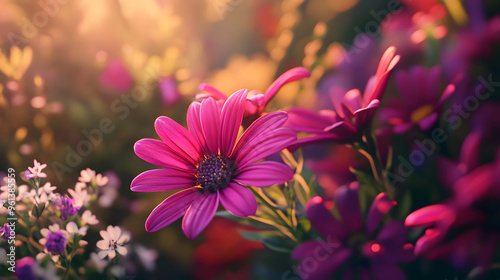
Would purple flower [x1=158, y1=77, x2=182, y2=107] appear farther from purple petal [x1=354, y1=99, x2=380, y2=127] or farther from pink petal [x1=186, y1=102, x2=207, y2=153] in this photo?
purple petal [x1=354, y1=99, x2=380, y2=127]

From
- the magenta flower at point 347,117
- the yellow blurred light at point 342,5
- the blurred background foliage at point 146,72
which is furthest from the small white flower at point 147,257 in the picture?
the yellow blurred light at point 342,5

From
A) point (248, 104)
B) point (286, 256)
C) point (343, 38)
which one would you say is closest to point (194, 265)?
point (286, 256)

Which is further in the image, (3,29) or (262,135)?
→ (3,29)

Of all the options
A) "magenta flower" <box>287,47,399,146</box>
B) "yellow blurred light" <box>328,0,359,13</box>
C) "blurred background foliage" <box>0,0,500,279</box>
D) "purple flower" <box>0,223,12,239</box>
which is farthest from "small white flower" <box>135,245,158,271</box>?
"yellow blurred light" <box>328,0,359,13</box>

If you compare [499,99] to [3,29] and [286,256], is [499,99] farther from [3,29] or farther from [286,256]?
[3,29]

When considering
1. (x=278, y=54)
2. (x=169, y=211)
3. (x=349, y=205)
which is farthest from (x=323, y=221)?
(x=278, y=54)

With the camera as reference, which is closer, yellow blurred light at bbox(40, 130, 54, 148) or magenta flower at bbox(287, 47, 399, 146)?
magenta flower at bbox(287, 47, 399, 146)

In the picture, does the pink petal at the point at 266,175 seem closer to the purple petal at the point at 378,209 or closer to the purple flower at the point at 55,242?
the purple petal at the point at 378,209
